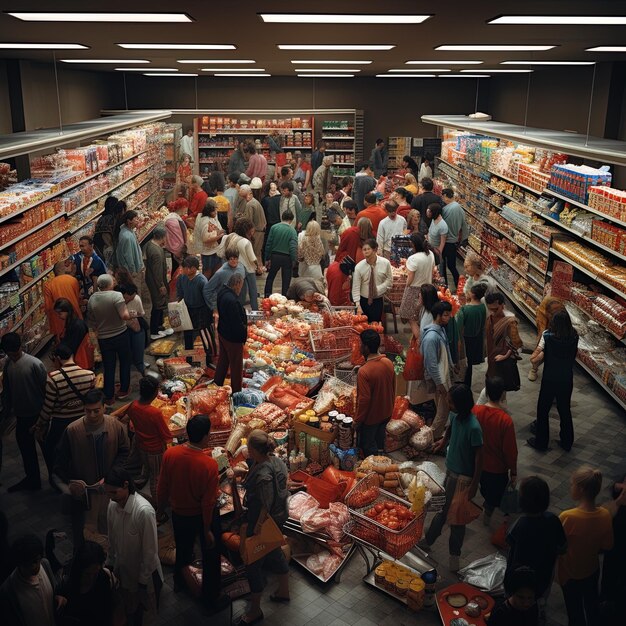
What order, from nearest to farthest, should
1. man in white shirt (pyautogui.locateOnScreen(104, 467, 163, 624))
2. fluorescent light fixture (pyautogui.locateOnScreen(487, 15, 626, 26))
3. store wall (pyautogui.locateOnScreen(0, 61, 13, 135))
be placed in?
1. man in white shirt (pyautogui.locateOnScreen(104, 467, 163, 624))
2. fluorescent light fixture (pyautogui.locateOnScreen(487, 15, 626, 26))
3. store wall (pyautogui.locateOnScreen(0, 61, 13, 135))

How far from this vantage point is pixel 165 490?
498cm

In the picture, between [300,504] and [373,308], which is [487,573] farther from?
[373,308]

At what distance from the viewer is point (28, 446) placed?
21.3ft

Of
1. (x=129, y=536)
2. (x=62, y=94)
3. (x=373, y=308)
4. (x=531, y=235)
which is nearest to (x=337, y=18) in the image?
(x=129, y=536)

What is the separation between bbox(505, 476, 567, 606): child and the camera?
14.8 ft

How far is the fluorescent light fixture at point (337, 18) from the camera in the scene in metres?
5.46

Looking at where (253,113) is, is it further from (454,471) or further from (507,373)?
(454,471)

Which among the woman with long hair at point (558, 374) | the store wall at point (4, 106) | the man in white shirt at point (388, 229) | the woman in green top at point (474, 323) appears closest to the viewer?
the woman with long hair at point (558, 374)

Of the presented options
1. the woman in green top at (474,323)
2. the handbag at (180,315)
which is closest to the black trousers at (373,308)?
the woman in green top at (474,323)

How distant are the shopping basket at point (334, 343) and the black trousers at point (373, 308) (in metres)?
0.80

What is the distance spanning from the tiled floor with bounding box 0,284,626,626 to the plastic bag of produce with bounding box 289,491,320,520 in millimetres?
415

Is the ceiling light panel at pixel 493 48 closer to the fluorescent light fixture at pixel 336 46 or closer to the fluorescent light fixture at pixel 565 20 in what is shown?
the fluorescent light fixture at pixel 336 46

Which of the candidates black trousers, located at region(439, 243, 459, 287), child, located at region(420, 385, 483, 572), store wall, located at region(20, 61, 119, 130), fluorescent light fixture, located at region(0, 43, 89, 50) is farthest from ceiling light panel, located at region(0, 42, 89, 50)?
black trousers, located at region(439, 243, 459, 287)

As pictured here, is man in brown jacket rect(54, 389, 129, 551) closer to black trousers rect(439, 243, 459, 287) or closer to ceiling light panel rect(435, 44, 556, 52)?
ceiling light panel rect(435, 44, 556, 52)
